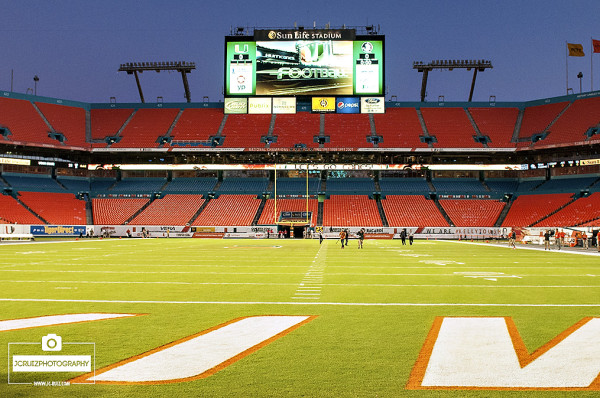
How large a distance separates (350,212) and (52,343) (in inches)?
2119

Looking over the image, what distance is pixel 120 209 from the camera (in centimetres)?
6125

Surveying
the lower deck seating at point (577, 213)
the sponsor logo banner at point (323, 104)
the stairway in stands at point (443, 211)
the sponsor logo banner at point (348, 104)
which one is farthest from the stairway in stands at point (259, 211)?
the lower deck seating at point (577, 213)

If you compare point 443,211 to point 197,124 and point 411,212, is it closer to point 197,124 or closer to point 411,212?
point 411,212

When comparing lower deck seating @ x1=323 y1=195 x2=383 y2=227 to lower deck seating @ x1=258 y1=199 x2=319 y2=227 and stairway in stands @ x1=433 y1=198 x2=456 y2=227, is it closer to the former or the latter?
lower deck seating @ x1=258 y1=199 x2=319 y2=227

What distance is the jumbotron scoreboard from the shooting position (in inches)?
2308

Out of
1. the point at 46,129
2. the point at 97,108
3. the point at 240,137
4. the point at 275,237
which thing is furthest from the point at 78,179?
the point at 275,237

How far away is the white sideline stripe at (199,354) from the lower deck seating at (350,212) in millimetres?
49282

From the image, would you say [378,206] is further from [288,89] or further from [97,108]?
[97,108]

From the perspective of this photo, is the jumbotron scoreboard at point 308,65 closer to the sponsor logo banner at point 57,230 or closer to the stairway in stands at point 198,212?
the stairway in stands at point 198,212

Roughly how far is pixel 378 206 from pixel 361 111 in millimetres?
11282

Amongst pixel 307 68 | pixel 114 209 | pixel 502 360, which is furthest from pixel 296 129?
pixel 502 360

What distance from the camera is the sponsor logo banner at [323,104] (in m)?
60.0

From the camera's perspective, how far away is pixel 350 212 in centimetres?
5900

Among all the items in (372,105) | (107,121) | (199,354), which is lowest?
(199,354)
